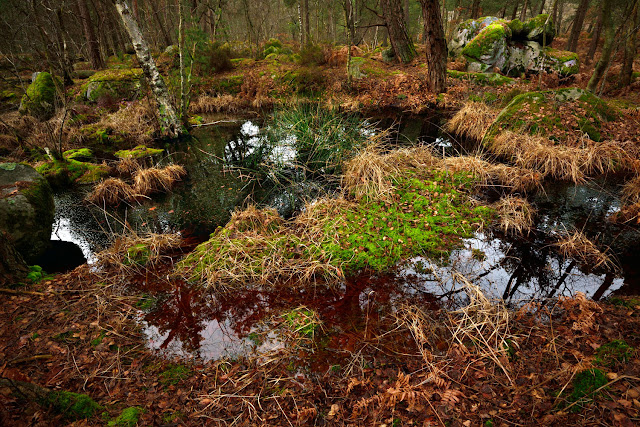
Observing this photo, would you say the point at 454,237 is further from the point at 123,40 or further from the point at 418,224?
the point at 123,40

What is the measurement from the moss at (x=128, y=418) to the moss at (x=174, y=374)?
38 centimetres

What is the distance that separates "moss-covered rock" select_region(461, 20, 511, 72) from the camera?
11906mm

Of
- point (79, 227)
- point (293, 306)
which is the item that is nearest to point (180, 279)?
point (293, 306)

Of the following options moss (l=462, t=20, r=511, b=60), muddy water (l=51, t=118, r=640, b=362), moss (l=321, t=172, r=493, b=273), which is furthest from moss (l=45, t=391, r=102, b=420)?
moss (l=462, t=20, r=511, b=60)

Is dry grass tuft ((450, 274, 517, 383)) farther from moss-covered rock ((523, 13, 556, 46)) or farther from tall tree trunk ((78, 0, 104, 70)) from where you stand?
tall tree trunk ((78, 0, 104, 70))

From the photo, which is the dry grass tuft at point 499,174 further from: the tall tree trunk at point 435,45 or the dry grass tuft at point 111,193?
the dry grass tuft at point 111,193

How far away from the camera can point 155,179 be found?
656 cm

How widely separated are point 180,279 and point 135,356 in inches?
47.2

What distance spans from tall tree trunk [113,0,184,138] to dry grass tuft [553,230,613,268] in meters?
9.95

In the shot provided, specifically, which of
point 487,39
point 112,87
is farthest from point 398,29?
point 112,87

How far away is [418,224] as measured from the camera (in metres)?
4.45

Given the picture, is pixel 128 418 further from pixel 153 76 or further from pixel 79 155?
pixel 153 76

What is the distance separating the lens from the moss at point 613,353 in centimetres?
204

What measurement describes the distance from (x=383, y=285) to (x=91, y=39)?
56.9 feet
